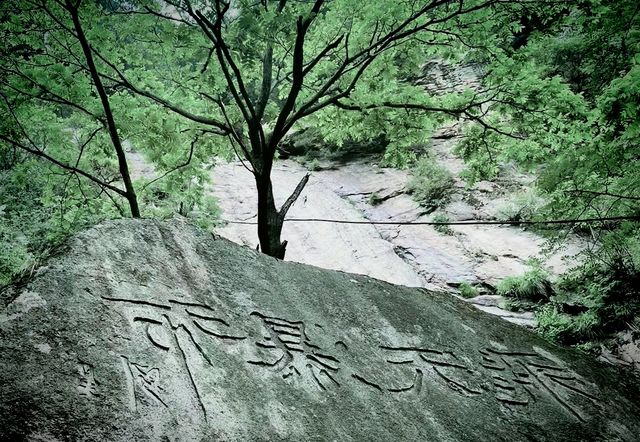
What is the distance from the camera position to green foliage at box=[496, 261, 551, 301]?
297 inches

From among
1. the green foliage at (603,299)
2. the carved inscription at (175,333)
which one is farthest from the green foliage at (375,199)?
the carved inscription at (175,333)

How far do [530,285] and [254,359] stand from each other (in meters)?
7.00

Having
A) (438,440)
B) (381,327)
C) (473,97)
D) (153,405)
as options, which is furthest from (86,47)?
(473,97)

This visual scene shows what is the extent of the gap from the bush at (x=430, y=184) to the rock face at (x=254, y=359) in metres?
8.07

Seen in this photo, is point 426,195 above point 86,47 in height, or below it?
below

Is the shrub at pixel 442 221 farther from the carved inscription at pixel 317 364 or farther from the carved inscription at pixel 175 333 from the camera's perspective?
the carved inscription at pixel 175 333

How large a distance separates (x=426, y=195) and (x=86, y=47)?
30.9 ft

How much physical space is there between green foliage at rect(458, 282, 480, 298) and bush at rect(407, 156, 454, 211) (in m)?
3.08

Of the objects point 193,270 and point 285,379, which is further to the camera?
point 193,270

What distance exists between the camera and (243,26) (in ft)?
10.9

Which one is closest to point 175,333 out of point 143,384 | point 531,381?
point 143,384

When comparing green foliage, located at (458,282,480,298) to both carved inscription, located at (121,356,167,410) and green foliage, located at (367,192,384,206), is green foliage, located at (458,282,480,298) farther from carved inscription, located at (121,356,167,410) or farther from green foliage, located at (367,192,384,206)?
carved inscription, located at (121,356,167,410)

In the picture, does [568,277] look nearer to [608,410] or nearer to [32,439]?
[608,410]

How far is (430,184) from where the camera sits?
1138 cm
